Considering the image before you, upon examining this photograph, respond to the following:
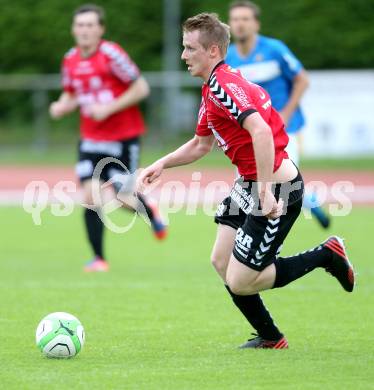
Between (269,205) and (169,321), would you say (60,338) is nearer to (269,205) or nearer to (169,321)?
(269,205)

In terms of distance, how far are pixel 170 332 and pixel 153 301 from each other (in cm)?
151

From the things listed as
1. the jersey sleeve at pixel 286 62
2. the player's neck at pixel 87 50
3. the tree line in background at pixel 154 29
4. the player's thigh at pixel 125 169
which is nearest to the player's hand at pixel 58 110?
A: the player's neck at pixel 87 50

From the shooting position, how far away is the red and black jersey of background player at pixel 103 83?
34.5ft

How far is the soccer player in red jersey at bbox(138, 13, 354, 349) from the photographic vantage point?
585 centimetres

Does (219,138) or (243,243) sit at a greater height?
(219,138)

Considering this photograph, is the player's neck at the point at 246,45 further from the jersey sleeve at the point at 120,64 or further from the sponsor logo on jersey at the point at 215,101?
the sponsor logo on jersey at the point at 215,101

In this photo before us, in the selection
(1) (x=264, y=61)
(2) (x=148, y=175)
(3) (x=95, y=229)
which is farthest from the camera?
(3) (x=95, y=229)

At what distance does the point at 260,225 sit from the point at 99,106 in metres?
4.81

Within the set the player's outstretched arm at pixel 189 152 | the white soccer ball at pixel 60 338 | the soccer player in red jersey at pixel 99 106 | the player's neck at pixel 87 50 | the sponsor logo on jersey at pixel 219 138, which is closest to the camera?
the white soccer ball at pixel 60 338

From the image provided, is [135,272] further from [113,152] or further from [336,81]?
[336,81]

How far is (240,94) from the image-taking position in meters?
5.89

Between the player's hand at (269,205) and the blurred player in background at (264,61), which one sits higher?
the player's hand at (269,205)

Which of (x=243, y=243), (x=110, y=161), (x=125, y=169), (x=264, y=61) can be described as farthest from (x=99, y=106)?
(x=243, y=243)

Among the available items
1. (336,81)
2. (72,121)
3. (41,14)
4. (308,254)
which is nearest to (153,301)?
(308,254)
